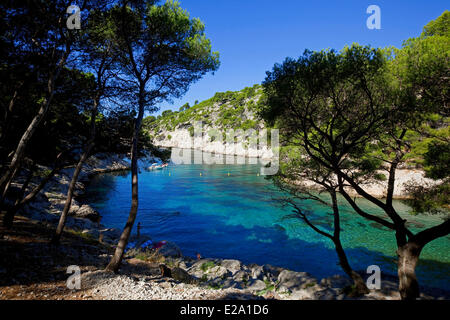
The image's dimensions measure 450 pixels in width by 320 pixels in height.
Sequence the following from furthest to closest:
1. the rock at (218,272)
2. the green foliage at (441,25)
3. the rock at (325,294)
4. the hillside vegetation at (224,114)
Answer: the hillside vegetation at (224,114), the rock at (218,272), the rock at (325,294), the green foliage at (441,25)

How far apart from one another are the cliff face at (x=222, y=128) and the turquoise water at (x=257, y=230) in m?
39.5

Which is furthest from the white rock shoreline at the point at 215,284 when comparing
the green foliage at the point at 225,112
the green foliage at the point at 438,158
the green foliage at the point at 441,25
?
the green foliage at the point at 225,112

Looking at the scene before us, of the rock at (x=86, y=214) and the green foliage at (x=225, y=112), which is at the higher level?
the green foliage at (x=225, y=112)

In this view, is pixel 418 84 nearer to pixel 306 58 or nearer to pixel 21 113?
pixel 306 58

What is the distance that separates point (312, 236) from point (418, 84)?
1661 centimetres

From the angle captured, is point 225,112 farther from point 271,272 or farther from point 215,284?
point 215,284

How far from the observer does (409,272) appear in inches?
261

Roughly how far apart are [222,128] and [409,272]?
90.5 metres

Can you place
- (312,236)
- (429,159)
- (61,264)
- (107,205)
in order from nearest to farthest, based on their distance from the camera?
1. (61,264)
2. (429,159)
3. (312,236)
4. (107,205)

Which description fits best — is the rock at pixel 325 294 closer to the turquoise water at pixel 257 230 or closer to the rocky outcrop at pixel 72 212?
the turquoise water at pixel 257 230

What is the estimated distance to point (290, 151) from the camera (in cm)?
1245

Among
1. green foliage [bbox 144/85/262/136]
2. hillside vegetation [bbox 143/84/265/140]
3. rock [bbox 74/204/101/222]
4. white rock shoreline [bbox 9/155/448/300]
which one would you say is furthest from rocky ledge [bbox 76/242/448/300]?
green foliage [bbox 144/85/262/136]

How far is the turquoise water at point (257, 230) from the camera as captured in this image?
15250 mm
